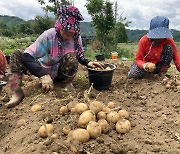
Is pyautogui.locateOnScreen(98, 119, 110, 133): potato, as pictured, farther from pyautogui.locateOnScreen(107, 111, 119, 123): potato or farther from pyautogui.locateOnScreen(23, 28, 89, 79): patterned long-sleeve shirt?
pyautogui.locateOnScreen(23, 28, 89, 79): patterned long-sleeve shirt

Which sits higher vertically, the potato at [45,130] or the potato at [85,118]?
the potato at [85,118]

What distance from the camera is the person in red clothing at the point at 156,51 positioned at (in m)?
4.16

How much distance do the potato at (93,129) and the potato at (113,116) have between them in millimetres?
259

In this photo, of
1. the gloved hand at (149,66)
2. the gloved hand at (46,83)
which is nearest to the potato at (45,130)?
the gloved hand at (46,83)

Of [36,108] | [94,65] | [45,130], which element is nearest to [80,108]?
[45,130]

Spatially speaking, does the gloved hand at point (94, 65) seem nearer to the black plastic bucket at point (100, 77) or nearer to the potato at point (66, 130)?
the black plastic bucket at point (100, 77)

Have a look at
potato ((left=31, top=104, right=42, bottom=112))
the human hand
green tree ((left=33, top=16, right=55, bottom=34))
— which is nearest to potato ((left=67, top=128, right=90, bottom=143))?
potato ((left=31, top=104, right=42, bottom=112))

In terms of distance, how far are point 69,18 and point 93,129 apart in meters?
1.65

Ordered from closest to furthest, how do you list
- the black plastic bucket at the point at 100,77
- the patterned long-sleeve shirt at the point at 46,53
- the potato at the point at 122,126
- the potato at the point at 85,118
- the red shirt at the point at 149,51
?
the potato at the point at 85,118
the potato at the point at 122,126
the patterned long-sleeve shirt at the point at 46,53
the black plastic bucket at the point at 100,77
the red shirt at the point at 149,51

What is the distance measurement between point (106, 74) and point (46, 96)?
89cm

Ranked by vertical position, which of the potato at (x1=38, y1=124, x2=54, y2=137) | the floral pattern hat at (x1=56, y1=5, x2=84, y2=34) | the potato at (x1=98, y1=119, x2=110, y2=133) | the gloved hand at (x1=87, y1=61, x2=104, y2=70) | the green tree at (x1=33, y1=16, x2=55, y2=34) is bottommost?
the green tree at (x1=33, y1=16, x2=55, y2=34)

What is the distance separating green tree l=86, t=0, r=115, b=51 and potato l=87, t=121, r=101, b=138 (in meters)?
9.25

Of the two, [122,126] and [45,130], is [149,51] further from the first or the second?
[45,130]

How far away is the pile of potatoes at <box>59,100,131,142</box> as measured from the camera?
229cm
